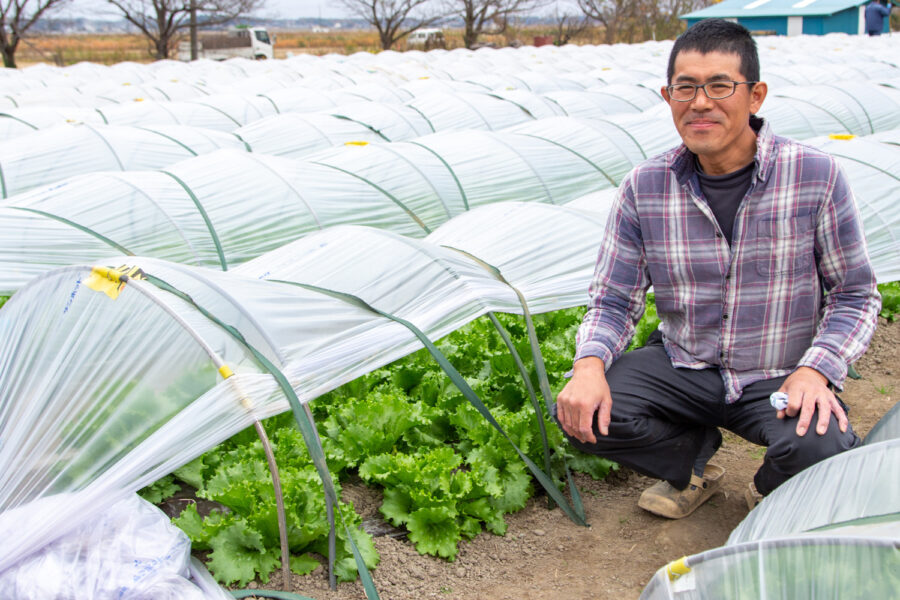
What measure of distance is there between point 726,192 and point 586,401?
848mm

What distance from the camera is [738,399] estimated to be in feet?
9.70

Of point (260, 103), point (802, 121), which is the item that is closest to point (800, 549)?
point (802, 121)

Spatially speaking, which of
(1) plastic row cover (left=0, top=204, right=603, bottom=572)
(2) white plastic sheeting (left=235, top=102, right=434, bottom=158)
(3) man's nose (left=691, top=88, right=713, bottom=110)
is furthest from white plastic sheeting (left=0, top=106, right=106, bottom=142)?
(3) man's nose (left=691, top=88, right=713, bottom=110)

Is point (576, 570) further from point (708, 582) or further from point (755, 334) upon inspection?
point (708, 582)

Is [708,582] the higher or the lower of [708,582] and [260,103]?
the lower

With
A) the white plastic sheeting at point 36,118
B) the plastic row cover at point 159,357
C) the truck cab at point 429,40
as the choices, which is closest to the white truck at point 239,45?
the truck cab at point 429,40

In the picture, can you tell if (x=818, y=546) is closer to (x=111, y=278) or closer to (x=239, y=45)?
(x=111, y=278)

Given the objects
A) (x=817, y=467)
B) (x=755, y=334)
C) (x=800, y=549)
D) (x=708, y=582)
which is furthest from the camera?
(x=755, y=334)

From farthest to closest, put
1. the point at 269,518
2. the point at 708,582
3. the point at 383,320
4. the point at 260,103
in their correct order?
the point at 260,103 < the point at 383,320 < the point at 269,518 < the point at 708,582

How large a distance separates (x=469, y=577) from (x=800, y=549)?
1686 mm

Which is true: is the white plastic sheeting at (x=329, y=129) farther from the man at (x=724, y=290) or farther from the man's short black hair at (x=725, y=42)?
the man's short black hair at (x=725, y=42)

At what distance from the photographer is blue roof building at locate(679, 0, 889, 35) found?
124 ft

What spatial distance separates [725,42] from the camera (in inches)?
107

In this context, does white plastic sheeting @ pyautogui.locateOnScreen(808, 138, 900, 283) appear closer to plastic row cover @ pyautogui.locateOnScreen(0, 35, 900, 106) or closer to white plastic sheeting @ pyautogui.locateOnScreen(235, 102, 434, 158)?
white plastic sheeting @ pyautogui.locateOnScreen(235, 102, 434, 158)
